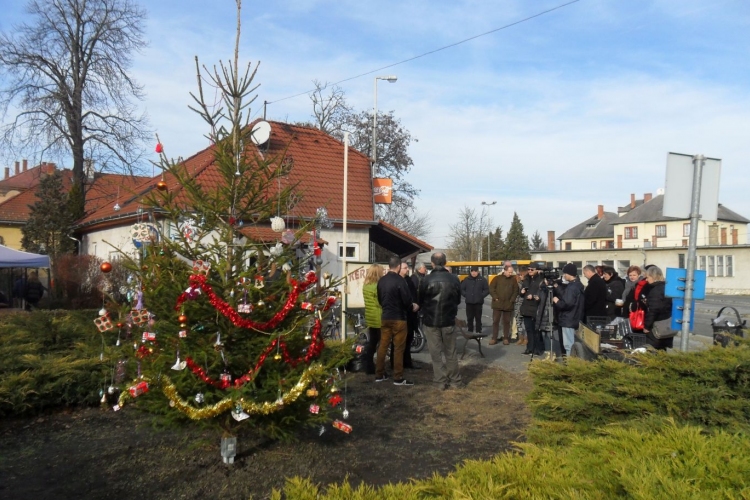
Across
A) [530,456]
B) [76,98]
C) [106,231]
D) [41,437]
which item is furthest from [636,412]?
[76,98]

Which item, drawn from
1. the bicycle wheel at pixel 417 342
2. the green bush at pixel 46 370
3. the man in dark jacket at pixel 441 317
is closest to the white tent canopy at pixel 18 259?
the green bush at pixel 46 370

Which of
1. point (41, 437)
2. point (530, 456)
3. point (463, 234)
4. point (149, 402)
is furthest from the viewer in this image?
point (463, 234)

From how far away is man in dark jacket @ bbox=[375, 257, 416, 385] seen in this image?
360 inches

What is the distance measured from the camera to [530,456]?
3.65 m

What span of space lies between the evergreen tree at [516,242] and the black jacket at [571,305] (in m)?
70.0

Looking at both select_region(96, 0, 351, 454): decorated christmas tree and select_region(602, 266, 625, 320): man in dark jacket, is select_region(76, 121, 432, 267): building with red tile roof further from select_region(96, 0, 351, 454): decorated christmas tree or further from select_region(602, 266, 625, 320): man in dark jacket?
select_region(96, 0, 351, 454): decorated christmas tree

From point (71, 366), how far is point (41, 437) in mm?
1300

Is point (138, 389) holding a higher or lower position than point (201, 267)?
lower

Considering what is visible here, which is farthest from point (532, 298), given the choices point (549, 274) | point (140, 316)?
point (140, 316)

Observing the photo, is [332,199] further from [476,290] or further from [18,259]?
[18,259]

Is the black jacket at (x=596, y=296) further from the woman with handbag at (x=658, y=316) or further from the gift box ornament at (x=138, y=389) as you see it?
the gift box ornament at (x=138, y=389)

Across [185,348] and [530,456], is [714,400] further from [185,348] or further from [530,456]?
[185,348]

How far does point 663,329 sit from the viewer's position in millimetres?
8172

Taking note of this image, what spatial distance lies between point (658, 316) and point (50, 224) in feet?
85.0
